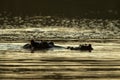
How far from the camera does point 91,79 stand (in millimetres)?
20562

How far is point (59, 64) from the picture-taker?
2502 centimetres

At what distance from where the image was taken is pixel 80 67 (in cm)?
2406

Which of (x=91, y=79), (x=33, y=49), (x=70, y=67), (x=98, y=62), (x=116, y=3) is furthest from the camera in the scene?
(x=116, y=3)

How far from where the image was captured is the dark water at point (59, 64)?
21.3m

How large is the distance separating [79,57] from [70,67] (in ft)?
14.0

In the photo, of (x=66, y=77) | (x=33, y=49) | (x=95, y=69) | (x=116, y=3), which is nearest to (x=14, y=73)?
(x=66, y=77)

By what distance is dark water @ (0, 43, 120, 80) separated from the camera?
21.3 m

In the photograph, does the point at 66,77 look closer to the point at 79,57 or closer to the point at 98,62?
the point at 98,62

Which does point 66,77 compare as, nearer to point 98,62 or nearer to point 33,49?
point 98,62

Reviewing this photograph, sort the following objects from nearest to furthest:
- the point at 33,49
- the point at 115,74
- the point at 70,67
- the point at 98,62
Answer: the point at 115,74, the point at 70,67, the point at 98,62, the point at 33,49

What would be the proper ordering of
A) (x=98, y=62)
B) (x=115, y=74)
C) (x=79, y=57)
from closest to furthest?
(x=115, y=74) → (x=98, y=62) → (x=79, y=57)

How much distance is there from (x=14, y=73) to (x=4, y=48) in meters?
11.0

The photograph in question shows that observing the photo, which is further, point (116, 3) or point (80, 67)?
point (116, 3)

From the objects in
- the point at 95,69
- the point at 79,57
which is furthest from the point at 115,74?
the point at 79,57
